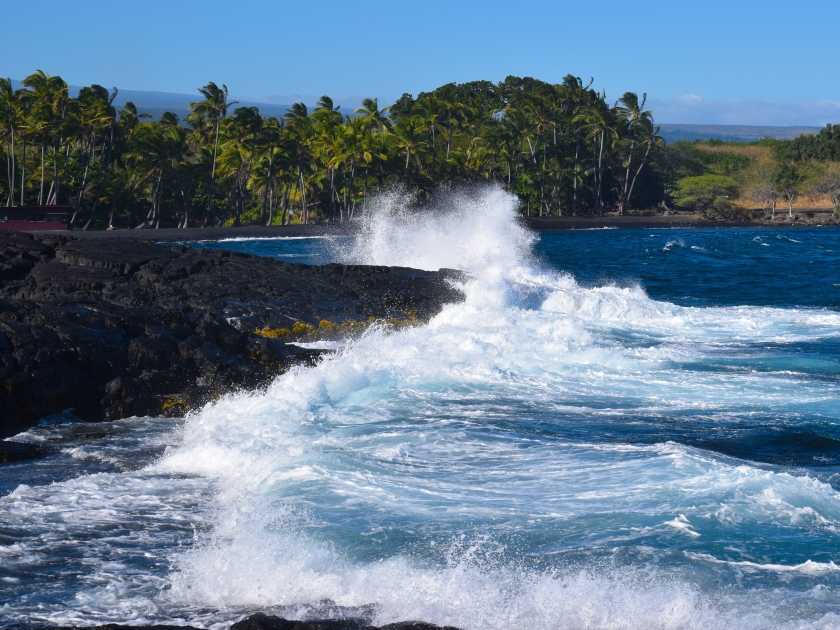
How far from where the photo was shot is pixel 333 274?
20.9 metres

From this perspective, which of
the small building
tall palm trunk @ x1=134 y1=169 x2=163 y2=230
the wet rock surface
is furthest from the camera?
tall palm trunk @ x1=134 y1=169 x2=163 y2=230

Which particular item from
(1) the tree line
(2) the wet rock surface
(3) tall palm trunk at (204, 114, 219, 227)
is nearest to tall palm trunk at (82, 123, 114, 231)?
(3) tall palm trunk at (204, 114, 219, 227)

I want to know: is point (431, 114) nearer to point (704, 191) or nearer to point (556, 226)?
point (556, 226)

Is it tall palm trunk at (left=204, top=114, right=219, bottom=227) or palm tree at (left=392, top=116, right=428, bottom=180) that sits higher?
palm tree at (left=392, top=116, right=428, bottom=180)

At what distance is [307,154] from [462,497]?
5624cm

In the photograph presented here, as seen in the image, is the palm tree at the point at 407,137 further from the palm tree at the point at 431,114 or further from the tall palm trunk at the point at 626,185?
the tall palm trunk at the point at 626,185

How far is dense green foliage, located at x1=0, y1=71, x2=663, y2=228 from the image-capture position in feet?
178

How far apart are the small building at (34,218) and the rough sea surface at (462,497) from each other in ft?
111

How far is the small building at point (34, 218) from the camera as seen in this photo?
146 feet

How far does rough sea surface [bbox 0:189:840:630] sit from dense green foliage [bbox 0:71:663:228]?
42660 mm

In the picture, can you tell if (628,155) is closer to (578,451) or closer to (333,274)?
(333,274)

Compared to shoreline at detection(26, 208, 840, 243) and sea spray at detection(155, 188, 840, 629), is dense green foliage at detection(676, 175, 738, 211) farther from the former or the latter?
sea spray at detection(155, 188, 840, 629)

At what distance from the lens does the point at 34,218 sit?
47.1 metres

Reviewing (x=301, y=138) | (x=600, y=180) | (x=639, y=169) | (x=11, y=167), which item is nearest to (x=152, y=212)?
(x=11, y=167)
